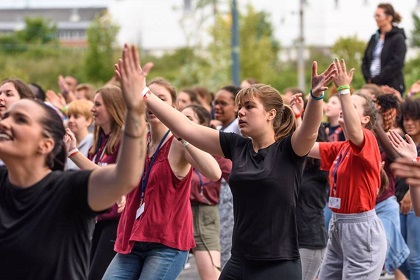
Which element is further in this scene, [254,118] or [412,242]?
[412,242]

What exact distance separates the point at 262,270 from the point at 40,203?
1931mm

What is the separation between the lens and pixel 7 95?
8.20 metres

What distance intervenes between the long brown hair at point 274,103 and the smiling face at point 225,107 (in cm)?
390

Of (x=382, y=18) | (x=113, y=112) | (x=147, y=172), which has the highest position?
(x=382, y=18)

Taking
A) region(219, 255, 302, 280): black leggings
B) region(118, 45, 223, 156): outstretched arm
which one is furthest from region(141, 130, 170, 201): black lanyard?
region(219, 255, 302, 280): black leggings

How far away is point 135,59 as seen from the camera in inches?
183

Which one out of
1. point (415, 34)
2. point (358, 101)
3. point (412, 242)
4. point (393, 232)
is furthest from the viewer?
point (415, 34)

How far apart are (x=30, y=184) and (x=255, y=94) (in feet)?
7.19

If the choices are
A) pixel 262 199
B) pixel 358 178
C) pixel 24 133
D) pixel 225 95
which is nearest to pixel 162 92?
pixel 262 199

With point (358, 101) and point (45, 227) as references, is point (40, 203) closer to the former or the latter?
point (45, 227)

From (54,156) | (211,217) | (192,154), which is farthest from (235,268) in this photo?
(211,217)

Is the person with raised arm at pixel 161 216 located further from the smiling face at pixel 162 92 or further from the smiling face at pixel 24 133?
the smiling face at pixel 24 133

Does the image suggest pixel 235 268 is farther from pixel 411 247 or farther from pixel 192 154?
pixel 411 247

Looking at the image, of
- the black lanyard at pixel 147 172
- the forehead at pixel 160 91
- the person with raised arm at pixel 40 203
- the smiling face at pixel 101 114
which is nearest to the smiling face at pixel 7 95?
the smiling face at pixel 101 114
